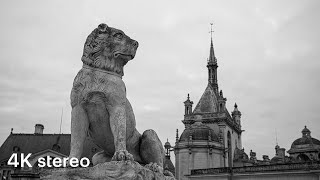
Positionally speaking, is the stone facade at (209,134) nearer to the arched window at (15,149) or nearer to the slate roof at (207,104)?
the slate roof at (207,104)

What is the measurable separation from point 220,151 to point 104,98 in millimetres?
43255

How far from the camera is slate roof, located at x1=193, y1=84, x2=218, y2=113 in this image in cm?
5509

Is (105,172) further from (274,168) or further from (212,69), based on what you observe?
(212,69)

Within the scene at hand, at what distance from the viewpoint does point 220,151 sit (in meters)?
46.2

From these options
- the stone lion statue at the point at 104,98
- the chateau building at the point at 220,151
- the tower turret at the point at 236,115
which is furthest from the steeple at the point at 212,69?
the stone lion statue at the point at 104,98

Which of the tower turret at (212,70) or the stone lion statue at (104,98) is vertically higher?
the tower turret at (212,70)

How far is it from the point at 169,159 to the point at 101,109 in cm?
6337

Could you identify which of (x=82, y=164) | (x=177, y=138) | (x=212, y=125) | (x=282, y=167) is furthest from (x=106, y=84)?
(x=212, y=125)

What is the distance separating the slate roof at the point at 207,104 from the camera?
55.1 meters

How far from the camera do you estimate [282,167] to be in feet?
102

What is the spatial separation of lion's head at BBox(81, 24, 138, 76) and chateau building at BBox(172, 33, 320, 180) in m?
28.4

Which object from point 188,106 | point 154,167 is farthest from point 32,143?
point 154,167

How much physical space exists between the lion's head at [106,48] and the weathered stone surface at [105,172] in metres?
1.41

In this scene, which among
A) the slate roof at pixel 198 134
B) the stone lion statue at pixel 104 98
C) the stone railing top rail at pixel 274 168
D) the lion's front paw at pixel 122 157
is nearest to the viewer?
the lion's front paw at pixel 122 157
